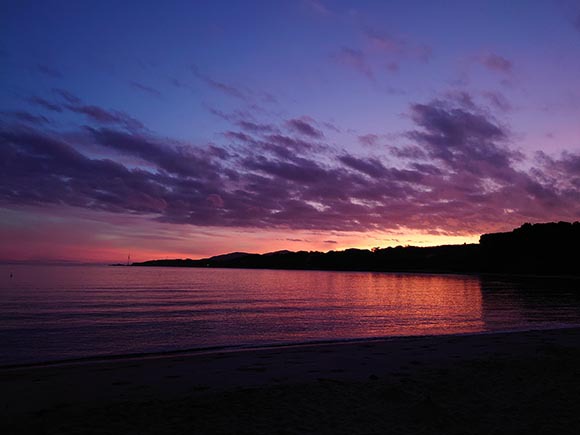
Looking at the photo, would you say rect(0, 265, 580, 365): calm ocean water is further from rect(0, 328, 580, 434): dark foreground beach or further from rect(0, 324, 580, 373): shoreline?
rect(0, 328, 580, 434): dark foreground beach

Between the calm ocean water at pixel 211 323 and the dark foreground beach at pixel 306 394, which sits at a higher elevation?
the dark foreground beach at pixel 306 394

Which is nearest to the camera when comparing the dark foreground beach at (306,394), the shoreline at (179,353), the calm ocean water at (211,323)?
the dark foreground beach at (306,394)

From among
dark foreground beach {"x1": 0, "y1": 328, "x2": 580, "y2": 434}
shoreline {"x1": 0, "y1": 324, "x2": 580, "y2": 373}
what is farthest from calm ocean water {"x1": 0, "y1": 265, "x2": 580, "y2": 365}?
dark foreground beach {"x1": 0, "y1": 328, "x2": 580, "y2": 434}

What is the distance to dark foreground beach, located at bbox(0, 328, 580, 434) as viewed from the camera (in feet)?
27.3

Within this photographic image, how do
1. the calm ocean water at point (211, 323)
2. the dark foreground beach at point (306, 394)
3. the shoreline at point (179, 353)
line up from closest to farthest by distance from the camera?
1. the dark foreground beach at point (306, 394)
2. the shoreline at point (179, 353)
3. the calm ocean water at point (211, 323)

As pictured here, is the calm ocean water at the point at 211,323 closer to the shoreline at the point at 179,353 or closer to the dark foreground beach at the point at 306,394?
the shoreline at the point at 179,353

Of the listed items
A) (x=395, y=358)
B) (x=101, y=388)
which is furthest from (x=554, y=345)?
(x=101, y=388)

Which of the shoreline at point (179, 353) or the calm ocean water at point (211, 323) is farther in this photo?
the calm ocean water at point (211, 323)

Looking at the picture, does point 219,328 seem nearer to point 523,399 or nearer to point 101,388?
point 101,388

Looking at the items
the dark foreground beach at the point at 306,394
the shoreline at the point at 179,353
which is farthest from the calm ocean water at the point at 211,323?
the dark foreground beach at the point at 306,394

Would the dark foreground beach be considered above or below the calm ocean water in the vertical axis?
above

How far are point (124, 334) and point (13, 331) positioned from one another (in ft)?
21.2

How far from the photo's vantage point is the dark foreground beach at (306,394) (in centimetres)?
831

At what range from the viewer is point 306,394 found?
10.4m
